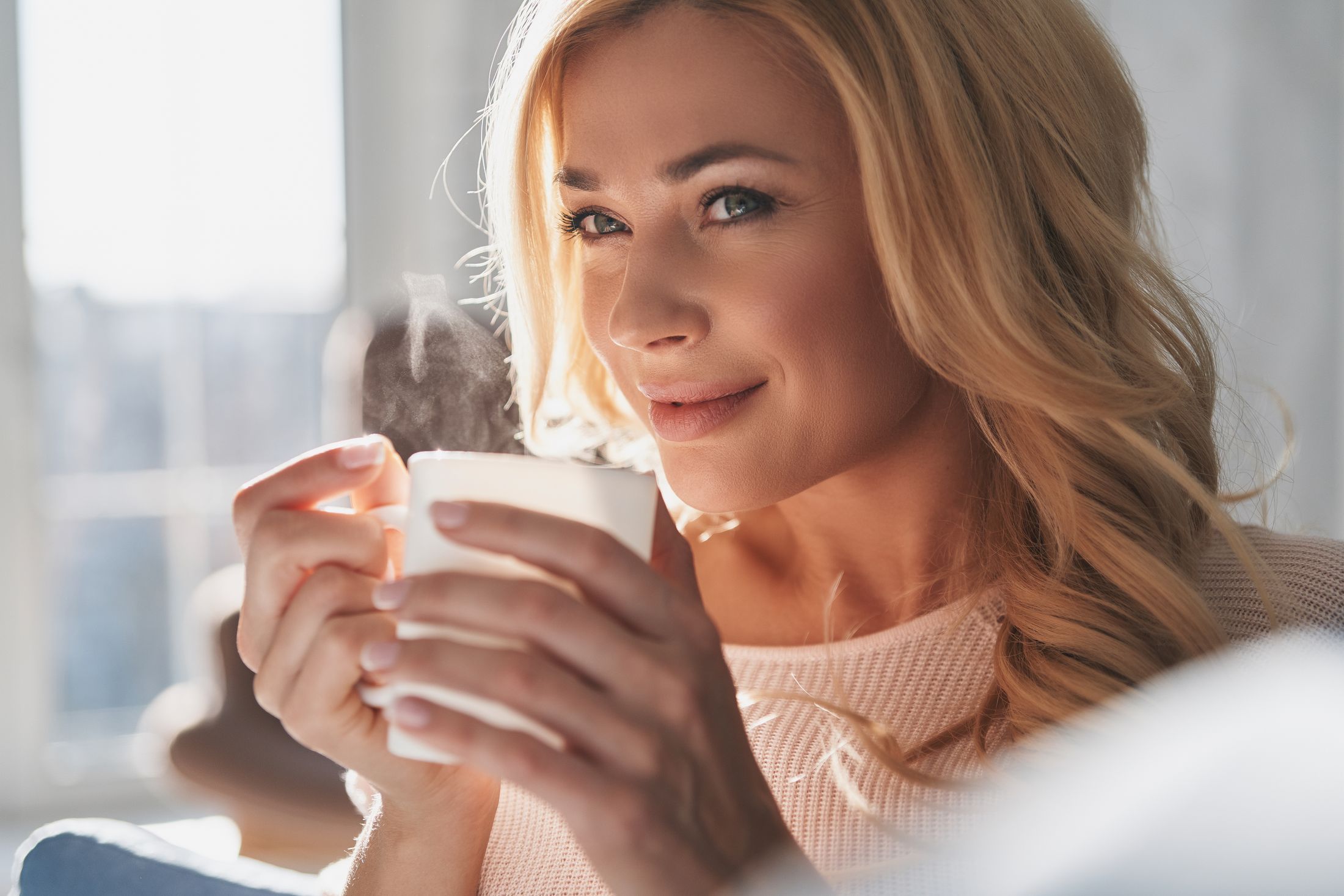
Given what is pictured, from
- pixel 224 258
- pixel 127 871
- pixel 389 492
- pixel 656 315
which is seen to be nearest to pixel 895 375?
pixel 656 315

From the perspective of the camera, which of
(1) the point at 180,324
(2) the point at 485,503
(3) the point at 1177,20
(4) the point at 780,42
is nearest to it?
(2) the point at 485,503

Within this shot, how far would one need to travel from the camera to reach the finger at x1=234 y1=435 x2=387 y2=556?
2.69 feet

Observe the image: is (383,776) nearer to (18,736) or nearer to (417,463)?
(417,463)

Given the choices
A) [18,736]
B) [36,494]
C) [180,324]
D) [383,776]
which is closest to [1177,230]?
[383,776]

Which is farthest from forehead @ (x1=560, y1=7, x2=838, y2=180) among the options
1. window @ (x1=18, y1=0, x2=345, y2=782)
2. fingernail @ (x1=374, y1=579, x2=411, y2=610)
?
window @ (x1=18, y1=0, x2=345, y2=782)

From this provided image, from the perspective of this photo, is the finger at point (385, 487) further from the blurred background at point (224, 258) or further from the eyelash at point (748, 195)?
the blurred background at point (224, 258)

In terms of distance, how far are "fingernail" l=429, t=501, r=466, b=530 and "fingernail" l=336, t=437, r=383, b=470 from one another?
21 centimetres

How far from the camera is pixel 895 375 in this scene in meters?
1.17

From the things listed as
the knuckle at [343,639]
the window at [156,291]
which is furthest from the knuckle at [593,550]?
the window at [156,291]

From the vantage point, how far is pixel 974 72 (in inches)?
43.9

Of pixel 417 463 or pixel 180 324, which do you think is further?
pixel 180 324

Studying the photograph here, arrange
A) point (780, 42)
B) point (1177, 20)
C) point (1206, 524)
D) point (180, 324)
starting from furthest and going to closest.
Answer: point (180, 324) < point (1177, 20) < point (1206, 524) < point (780, 42)

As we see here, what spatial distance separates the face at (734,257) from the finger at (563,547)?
1.44ft

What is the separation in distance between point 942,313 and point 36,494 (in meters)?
2.83
